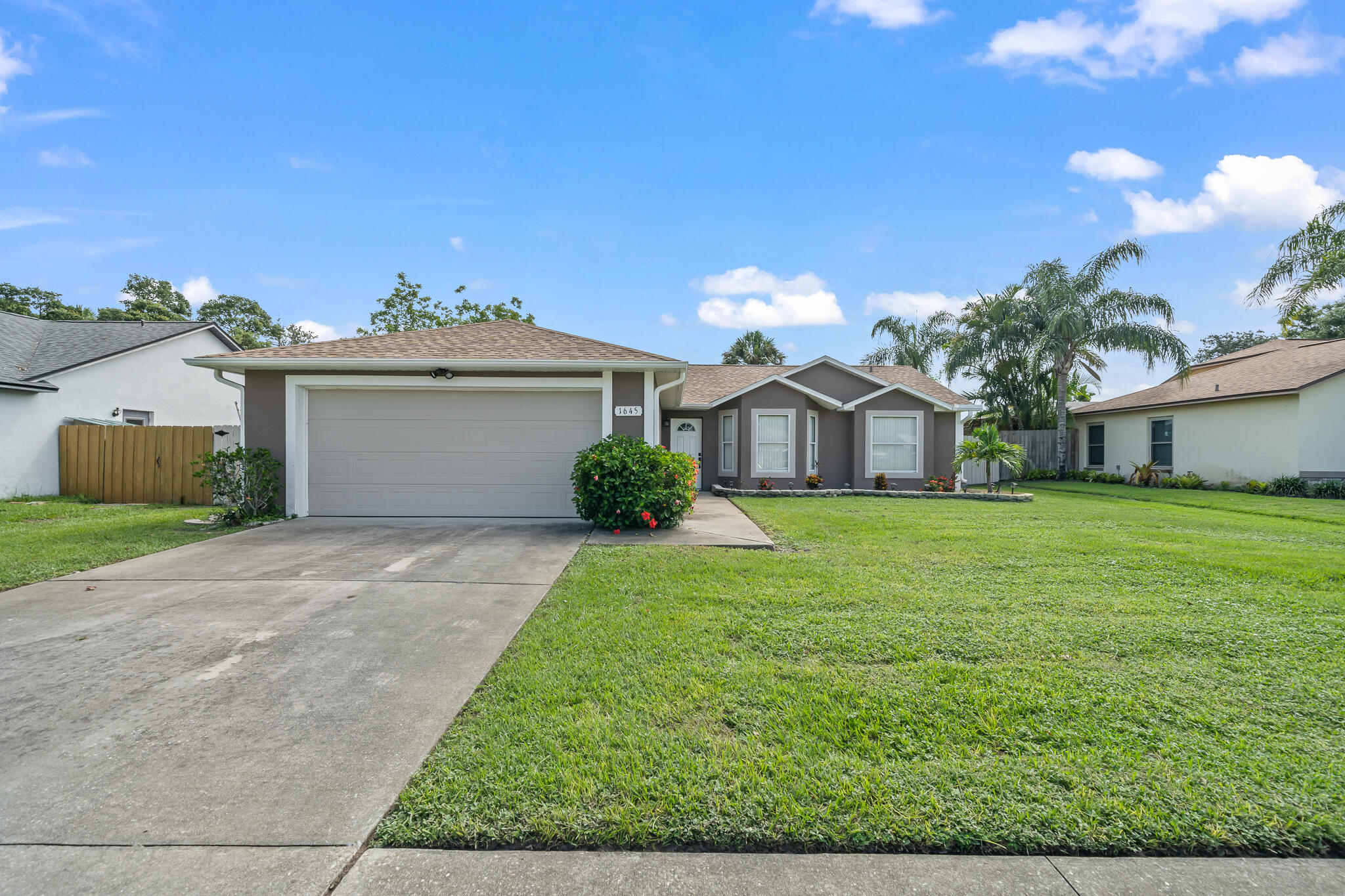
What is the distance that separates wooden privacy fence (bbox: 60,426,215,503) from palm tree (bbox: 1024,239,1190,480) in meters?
23.7

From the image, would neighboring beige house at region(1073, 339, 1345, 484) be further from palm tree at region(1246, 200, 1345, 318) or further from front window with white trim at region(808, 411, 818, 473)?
front window with white trim at region(808, 411, 818, 473)

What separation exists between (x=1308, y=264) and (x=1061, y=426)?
24.5 ft

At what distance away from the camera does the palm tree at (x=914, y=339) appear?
25812 mm

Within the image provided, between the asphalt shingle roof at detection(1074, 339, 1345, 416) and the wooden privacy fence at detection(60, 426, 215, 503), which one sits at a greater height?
the asphalt shingle roof at detection(1074, 339, 1345, 416)

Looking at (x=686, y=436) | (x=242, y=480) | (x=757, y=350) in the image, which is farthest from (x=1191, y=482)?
(x=242, y=480)

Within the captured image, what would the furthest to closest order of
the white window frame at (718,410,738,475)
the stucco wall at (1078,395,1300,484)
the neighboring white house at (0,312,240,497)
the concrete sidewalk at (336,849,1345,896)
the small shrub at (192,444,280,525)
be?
the white window frame at (718,410,738,475) → the stucco wall at (1078,395,1300,484) → the neighboring white house at (0,312,240,497) → the small shrub at (192,444,280,525) → the concrete sidewalk at (336,849,1345,896)

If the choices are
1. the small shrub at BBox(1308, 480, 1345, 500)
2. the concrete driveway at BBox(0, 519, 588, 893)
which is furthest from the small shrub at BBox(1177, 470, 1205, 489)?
the concrete driveway at BBox(0, 519, 588, 893)

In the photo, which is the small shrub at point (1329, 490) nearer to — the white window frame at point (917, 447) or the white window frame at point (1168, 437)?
the white window frame at point (1168, 437)

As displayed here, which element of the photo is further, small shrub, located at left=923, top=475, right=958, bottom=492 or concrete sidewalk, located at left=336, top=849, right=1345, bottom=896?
small shrub, located at left=923, top=475, right=958, bottom=492

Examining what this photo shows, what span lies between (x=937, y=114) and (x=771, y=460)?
860 centimetres

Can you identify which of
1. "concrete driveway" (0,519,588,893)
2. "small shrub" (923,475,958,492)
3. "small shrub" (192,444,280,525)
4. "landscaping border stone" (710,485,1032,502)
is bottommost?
"concrete driveway" (0,519,588,893)

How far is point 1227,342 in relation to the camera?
42.7m

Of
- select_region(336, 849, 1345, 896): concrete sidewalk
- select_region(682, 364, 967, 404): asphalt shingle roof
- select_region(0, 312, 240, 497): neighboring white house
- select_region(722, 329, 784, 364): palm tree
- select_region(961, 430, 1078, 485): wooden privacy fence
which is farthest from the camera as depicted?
select_region(722, 329, 784, 364): palm tree

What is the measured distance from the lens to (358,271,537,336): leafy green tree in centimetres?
3162
